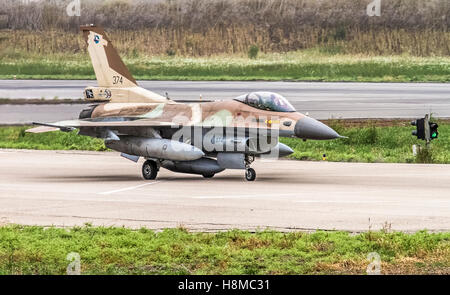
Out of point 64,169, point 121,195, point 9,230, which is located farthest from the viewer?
point 64,169

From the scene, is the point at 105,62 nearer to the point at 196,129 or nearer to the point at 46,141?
the point at 196,129

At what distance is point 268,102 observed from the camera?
26391 mm

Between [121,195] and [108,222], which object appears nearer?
[108,222]

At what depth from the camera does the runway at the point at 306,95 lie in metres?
48.6

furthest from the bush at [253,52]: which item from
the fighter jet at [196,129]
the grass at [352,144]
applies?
the fighter jet at [196,129]

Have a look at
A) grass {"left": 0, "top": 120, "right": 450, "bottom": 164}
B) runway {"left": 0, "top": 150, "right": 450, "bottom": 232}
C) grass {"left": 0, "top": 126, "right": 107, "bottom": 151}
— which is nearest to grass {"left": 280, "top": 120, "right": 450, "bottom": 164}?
grass {"left": 0, "top": 120, "right": 450, "bottom": 164}

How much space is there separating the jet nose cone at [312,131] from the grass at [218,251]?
870 cm

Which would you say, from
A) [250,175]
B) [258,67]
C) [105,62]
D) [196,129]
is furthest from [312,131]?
[258,67]

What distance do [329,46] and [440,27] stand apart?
1012 cm

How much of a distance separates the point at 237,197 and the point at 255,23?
66223 mm

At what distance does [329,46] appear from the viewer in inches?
3300

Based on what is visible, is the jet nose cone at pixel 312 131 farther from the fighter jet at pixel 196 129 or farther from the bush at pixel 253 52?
the bush at pixel 253 52
